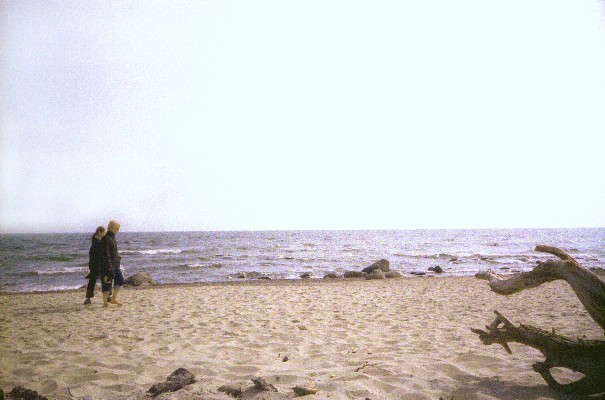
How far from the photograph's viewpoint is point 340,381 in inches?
163

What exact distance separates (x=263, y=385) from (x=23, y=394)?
2539mm

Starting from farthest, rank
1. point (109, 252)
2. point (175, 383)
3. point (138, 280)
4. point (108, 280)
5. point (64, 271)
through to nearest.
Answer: point (64, 271) < point (138, 280) < point (108, 280) < point (109, 252) < point (175, 383)

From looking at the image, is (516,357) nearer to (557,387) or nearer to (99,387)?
(557,387)

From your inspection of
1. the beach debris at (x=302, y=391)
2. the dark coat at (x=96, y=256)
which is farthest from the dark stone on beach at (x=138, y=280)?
the beach debris at (x=302, y=391)

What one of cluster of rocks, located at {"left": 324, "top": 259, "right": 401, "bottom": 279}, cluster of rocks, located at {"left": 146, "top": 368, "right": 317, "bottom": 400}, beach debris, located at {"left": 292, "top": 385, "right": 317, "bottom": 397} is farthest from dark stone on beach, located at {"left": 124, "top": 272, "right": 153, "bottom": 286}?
beach debris, located at {"left": 292, "top": 385, "right": 317, "bottom": 397}

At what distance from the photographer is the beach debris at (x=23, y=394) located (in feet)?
12.0

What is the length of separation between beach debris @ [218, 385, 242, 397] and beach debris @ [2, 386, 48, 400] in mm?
1834

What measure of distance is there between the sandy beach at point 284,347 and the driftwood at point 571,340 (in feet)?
1.13

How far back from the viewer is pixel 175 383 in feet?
13.0

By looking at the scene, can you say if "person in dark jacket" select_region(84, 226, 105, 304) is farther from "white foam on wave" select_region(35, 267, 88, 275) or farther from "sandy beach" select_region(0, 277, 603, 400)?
"white foam on wave" select_region(35, 267, 88, 275)

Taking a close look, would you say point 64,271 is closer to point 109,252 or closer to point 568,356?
point 109,252

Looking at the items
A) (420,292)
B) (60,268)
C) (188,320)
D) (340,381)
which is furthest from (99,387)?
(60,268)

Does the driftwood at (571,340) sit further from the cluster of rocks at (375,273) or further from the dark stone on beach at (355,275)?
the dark stone on beach at (355,275)

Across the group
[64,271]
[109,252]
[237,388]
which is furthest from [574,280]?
[64,271]
